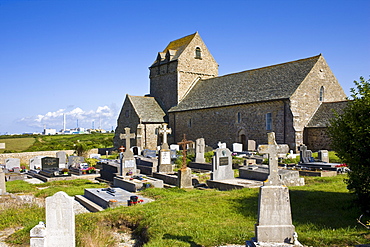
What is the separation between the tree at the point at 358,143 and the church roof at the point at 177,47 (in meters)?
30.8

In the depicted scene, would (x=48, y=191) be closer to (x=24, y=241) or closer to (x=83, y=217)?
(x=83, y=217)

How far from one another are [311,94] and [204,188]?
51.9 ft

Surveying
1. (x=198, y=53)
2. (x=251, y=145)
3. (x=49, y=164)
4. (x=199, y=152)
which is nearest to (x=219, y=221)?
(x=199, y=152)

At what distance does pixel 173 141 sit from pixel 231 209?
2825cm

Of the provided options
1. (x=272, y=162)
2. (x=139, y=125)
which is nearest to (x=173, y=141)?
(x=139, y=125)

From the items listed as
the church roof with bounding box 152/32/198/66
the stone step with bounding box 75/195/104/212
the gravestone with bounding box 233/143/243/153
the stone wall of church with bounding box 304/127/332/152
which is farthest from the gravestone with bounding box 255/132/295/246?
the church roof with bounding box 152/32/198/66

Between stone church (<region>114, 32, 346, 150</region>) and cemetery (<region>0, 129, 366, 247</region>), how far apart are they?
11.1 ft

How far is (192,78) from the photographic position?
39125 mm

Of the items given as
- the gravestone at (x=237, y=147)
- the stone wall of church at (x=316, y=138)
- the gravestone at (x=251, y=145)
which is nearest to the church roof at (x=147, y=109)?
the gravestone at (x=237, y=147)

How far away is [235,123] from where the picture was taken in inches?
1174

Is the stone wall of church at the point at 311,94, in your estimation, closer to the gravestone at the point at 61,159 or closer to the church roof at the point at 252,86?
the church roof at the point at 252,86

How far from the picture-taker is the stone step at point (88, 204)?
11.4m

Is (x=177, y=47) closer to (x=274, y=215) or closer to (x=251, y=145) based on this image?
(x=251, y=145)

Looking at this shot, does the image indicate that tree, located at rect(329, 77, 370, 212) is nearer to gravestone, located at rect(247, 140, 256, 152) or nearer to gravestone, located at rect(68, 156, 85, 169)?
gravestone, located at rect(247, 140, 256, 152)
